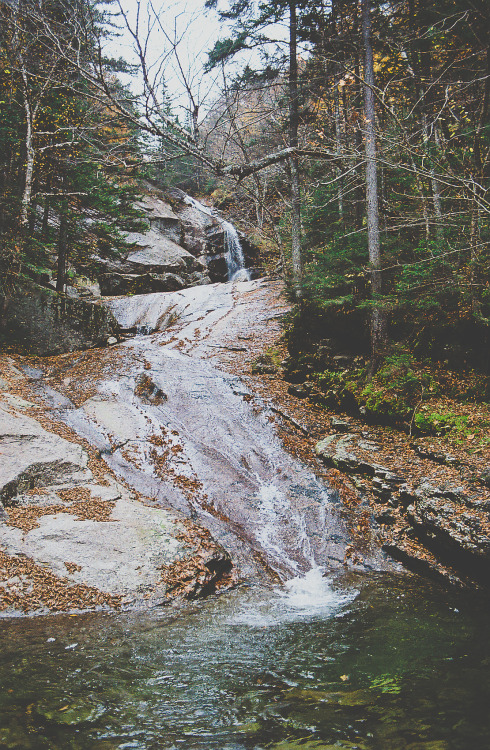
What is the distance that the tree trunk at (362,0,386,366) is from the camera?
28.5 ft

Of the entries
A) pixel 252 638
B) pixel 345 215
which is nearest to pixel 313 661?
pixel 252 638

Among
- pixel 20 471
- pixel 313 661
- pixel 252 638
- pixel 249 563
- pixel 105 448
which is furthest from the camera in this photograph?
pixel 105 448

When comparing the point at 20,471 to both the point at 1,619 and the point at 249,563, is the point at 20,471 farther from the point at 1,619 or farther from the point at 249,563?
the point at 249,563

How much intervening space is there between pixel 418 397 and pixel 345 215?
7.15m

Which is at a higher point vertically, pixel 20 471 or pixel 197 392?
pixel 197 392

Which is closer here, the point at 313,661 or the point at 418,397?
the point at 313,661

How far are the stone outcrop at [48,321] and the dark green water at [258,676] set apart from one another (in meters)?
10.5

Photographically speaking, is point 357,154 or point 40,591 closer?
point 40,591

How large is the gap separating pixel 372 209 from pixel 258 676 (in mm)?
9014

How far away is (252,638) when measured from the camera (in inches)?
155

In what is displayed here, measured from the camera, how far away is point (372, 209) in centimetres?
905

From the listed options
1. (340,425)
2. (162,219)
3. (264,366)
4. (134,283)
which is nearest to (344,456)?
(340,425)

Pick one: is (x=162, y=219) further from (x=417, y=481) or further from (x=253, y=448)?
(x=417, y=481)

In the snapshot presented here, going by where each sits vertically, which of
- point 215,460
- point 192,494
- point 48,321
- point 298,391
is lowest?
point 192,494
